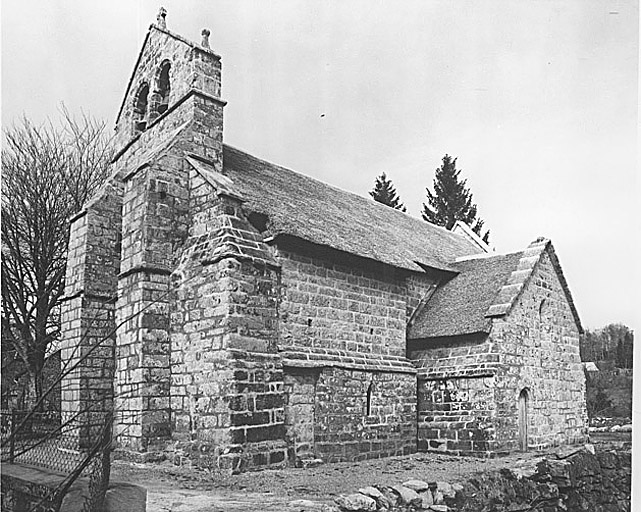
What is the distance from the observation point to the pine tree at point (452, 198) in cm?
625

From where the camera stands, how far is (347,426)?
32.8 ft

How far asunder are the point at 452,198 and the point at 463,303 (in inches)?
230

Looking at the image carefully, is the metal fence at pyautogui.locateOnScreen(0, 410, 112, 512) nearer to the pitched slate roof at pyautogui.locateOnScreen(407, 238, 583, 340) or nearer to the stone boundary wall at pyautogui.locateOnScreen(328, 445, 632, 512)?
the stone boundary wall at pyautogui.locateOnScreen(328, 445, 632, 512)

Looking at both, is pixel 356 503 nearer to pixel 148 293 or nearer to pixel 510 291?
pixel 148 293

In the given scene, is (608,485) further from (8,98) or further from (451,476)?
(8,98)

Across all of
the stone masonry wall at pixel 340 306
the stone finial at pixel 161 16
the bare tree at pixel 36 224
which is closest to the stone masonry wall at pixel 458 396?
the stone masonry wall at pixel 340 306

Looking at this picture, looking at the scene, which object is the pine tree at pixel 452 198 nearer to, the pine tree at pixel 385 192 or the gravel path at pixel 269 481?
the pine tree at pixel 385 192

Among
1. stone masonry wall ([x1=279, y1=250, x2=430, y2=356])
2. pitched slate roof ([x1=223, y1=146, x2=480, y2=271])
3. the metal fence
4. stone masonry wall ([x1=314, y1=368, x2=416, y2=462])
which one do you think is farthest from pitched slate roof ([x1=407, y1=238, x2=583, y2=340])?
the metal fence

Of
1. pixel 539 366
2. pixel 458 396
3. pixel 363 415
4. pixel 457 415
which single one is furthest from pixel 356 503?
pixel 458 396

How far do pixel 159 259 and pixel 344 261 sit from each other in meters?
2.77

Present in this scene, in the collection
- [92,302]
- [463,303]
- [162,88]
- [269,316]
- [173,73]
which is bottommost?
[269,316]

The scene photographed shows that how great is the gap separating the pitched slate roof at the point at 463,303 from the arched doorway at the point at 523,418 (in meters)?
1.21

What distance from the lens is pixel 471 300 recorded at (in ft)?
39.4

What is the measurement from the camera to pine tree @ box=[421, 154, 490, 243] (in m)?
6.25
